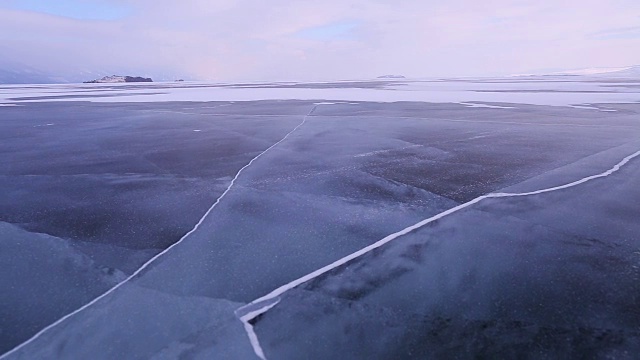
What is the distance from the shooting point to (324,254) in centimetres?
291

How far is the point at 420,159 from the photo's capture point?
5551mm

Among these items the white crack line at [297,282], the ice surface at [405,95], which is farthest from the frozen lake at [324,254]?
the ice surface at [405,95]

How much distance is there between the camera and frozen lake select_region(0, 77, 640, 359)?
81.6 inches

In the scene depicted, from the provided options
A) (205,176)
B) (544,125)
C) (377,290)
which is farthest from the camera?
(544,125)

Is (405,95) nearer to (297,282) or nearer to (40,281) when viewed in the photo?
(297,282)

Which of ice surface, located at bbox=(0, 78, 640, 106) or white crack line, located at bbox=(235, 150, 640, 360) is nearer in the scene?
white crack line, located at bbox=(235, 150, 640, 360)

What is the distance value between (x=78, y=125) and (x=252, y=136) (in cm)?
517

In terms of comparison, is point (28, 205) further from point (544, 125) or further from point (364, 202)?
point (544, 125)

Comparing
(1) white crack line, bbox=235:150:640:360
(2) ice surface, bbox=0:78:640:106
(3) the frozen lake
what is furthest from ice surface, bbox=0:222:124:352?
(2) ice surface, bbox=0:78:640:106

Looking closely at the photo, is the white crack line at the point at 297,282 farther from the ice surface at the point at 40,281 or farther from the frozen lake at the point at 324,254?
the ice surface at the point at 40,281

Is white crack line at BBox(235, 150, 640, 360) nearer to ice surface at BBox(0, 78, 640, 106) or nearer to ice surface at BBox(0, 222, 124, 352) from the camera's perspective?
ice surface at BBox(0, 222, 124, 352)

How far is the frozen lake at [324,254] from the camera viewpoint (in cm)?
207

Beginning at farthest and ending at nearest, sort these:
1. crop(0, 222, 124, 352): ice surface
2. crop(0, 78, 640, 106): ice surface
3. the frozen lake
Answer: crop(0, 78, 640, 106): ice surface, crop(0, 222, 124, 352): ice surface, the frozen lake

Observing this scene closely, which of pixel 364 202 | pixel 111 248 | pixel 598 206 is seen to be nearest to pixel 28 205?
pixel 111 248
